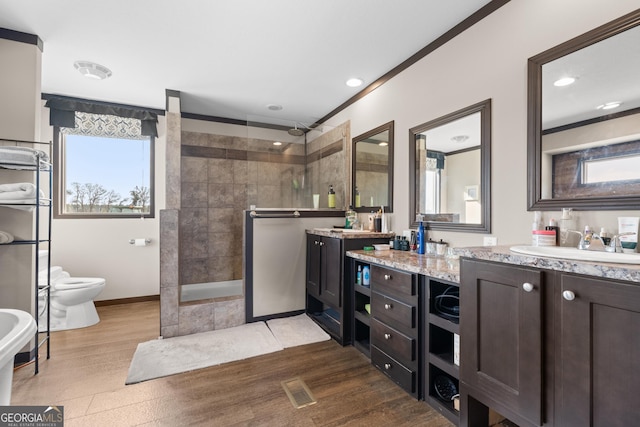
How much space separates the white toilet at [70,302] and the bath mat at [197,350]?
2.99 feet

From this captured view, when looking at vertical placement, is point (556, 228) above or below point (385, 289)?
above

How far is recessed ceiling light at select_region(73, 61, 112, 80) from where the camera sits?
2.59m

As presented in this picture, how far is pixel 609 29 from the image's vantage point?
1328 millimetres

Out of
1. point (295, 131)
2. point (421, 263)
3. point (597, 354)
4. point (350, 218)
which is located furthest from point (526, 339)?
point (295, 131)

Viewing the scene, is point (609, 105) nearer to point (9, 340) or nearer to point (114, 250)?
point (9, 340)

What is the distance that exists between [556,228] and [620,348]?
749mm

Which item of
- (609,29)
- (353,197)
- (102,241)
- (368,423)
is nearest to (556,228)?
(609,29)

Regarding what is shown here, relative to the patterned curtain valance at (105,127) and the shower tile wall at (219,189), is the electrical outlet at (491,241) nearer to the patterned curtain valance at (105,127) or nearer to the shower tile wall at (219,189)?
the shower tile wall at (219,189)

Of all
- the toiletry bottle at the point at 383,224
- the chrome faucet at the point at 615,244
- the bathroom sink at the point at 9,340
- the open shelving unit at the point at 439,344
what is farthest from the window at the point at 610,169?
the bathroom sink at the point at 9,340

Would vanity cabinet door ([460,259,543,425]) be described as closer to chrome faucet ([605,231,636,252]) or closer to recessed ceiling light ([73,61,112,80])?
chrome faucet ([605,231,636,252])

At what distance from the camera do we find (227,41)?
2262 millimetres

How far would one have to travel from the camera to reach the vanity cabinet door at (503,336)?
1.09 meters

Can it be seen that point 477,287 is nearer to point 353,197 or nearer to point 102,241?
point 353,197

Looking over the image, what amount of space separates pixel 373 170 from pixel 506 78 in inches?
56.8
